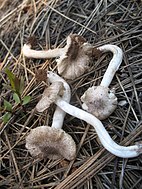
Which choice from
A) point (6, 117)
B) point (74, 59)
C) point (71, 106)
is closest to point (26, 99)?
point (6, 117)

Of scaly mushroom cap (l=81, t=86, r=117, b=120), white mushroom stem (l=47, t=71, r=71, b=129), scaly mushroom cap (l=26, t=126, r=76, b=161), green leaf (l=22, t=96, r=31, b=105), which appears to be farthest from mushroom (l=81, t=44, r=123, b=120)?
green leaf (l=22, t=96, r=31, b=105)

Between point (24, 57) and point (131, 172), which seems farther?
point (24, 57)

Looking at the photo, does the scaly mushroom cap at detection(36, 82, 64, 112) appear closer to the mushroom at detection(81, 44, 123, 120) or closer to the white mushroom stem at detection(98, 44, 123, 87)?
the mushroom at detection(81, 44, 123, 120)

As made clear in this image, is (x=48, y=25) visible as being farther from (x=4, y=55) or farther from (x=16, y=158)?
(x=16, y=158)

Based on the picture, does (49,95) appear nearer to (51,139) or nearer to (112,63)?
(51,139)

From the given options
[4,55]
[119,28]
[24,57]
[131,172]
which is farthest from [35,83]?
[131,172]

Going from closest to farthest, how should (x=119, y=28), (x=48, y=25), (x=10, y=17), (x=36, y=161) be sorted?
1. (x=36, y=161)
2. (x=119, y=28)
3. (x=48, y=25)
4. (x=10, y=17)

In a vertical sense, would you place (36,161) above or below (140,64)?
below

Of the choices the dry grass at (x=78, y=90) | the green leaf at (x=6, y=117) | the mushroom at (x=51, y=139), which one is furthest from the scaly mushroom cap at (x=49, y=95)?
the green leaf at (x=6, y=117)
